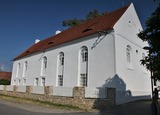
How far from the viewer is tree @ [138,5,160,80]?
915 cm

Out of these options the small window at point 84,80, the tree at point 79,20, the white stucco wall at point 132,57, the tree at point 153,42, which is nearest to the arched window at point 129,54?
the white stucco wall at point 132,57

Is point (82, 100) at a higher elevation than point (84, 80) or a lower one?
lower

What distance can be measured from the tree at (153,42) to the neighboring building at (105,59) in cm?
711

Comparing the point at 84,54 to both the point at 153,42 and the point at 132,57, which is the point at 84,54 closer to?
the point at 132,57

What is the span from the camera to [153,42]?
959cm

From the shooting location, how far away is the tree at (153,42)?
9148 mm

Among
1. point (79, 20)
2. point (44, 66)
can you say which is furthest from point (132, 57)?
point (79, 20)

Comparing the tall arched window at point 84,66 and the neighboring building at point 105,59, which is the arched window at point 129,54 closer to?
the neighboring building at point 105,59

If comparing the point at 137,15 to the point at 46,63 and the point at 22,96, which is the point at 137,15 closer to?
the point at 46,63

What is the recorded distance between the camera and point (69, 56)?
74.9 ft

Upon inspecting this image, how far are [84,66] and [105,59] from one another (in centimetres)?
322

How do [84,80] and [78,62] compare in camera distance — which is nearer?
[84,80]

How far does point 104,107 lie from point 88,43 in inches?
335

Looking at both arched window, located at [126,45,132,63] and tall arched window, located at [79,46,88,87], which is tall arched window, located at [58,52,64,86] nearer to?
tall arched window, located at [79,46,88,87]
